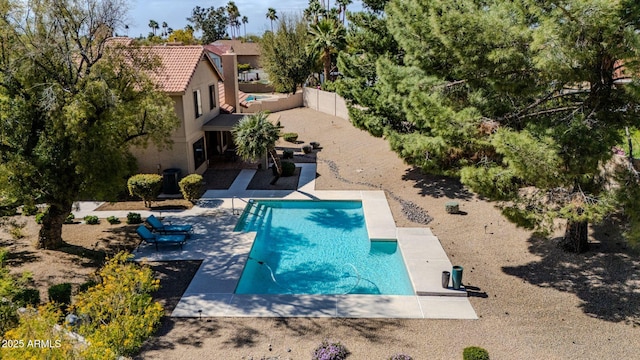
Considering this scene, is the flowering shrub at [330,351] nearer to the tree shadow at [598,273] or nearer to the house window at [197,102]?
the tree shadow at [598,273]

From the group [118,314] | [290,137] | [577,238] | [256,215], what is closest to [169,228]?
[256,215]

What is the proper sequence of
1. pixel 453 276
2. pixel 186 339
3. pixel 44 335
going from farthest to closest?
pixel 453 276 → pixel 186 339 → pixel 44 335

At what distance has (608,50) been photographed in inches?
412

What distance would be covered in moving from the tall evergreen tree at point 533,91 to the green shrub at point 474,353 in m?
4.14

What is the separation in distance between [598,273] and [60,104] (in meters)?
17.0

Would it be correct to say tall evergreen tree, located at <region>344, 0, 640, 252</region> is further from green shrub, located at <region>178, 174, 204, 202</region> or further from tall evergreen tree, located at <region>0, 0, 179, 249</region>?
green shrub, located at <region>178, 174, 204, 202</region>

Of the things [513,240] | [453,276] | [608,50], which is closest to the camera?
[608,50]

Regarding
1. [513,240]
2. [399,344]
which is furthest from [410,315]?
[513,240]

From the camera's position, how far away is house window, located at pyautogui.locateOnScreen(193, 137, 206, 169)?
986 inches

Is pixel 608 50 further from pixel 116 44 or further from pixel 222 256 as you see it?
pixel 116 44

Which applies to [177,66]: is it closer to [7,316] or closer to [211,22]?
[7,316]

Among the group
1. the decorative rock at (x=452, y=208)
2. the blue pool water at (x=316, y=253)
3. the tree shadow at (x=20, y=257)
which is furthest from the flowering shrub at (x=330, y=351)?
the tree shadow at (x=20, y=257)

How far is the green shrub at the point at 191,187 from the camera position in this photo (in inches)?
830

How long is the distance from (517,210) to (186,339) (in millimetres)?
9361
